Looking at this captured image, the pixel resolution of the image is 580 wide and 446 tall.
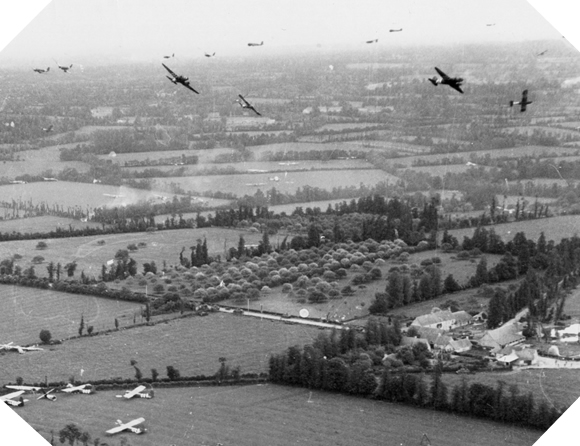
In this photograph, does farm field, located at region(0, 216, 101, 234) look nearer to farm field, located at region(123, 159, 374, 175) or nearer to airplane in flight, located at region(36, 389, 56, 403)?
farm field, located at region(123, 159, 374, 175)

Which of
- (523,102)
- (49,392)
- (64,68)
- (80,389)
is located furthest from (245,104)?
(49,392)

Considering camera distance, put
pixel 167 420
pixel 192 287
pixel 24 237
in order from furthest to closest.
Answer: pixel 24 237, pixel 192 287, pixel 167 420

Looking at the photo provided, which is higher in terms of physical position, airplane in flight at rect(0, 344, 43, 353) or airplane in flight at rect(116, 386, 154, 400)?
airplane in flight at rect(0, 344, 43, 353)

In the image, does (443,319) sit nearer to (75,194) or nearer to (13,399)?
(13,399)

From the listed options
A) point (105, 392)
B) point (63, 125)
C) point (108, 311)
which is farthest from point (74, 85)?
point (105, 392)

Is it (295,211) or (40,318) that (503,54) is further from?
(40,318)

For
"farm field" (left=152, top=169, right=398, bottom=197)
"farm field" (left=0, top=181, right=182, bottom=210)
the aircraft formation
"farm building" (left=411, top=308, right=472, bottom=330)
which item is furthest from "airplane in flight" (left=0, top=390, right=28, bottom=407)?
"farm building" (left=411, top=308, right=472, bottom=330)
